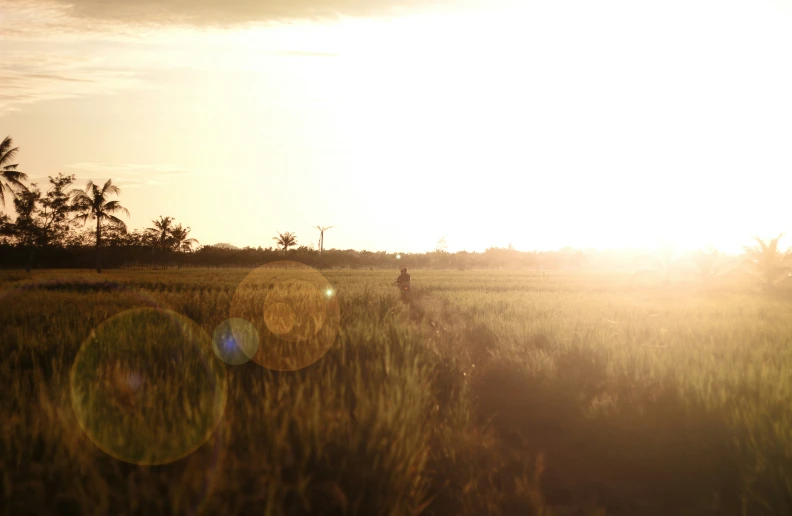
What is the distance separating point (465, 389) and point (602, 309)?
39.6ft

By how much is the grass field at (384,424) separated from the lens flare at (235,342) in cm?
22

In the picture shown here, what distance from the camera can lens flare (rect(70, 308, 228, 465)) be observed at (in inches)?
155

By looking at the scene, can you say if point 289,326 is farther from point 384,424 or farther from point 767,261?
point 767,261

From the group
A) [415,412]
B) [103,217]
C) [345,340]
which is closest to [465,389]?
[345,340]

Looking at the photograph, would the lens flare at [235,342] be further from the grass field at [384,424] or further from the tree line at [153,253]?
the tree line at [153,253]

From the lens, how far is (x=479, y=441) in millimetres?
6160

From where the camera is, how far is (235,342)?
8.00 meters

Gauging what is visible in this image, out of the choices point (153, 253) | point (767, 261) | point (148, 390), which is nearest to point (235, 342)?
point (148, 390)

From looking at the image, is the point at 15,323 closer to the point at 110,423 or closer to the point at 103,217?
the point at 110,423

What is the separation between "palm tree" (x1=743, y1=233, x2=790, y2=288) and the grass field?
2719 cm

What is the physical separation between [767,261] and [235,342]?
120ft

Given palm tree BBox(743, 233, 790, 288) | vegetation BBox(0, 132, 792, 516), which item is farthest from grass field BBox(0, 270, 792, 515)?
palm tree BBox(743, 233, 790, 288)

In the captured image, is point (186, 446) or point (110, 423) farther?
point (110, 423)

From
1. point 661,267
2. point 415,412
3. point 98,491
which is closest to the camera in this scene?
point 98,491
